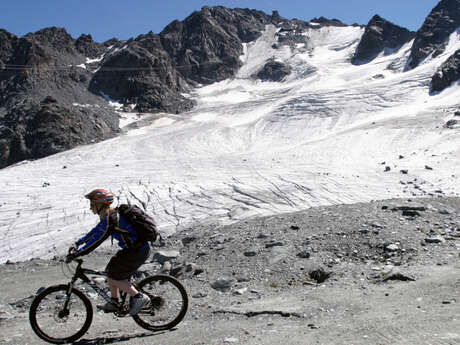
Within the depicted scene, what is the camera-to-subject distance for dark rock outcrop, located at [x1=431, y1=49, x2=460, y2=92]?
5622 centimetres

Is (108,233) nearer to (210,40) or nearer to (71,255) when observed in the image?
(71,255)

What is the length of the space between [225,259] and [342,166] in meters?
22.9

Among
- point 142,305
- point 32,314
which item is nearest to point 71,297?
point 32,314

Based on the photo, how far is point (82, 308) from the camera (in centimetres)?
603

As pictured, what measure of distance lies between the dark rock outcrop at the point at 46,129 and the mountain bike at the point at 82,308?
47.4m

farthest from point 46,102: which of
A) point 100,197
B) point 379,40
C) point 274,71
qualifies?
point 379,40

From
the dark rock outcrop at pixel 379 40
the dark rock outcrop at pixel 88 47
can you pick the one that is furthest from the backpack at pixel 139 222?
the dark rock outcrop at pixel 88 47

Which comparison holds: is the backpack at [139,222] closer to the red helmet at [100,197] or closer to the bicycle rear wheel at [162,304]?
the red helmet at [100,197]

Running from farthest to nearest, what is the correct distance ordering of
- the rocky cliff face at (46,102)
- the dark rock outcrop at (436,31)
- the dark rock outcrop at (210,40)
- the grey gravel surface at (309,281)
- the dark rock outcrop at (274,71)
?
the dark rock outcrop at (210,40) → the dark rock outcrop at (274,71) → the dark rock outcrop at (436,31) → the rocky cliff face at (46,102) → the grey gravel surface at (309,281)

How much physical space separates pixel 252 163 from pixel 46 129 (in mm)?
32478

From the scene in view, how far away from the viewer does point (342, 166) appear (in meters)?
31.4

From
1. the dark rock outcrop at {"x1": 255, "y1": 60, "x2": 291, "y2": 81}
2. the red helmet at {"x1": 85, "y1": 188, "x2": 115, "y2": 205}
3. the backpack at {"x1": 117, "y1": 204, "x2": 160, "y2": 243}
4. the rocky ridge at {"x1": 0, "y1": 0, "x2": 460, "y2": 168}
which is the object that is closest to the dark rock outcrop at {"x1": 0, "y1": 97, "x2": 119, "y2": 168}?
the rocky ridge at {"x1": 0, "y1": 0, "x2": 460, "y2": 168}

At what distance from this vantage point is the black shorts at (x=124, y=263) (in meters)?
5.60

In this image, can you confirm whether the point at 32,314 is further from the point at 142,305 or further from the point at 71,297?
the point at 142,305
